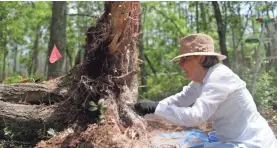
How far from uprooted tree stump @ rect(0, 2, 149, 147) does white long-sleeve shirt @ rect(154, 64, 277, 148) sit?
1.05 meters

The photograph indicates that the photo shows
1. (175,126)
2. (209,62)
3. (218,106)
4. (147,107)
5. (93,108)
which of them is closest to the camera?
(218,106)

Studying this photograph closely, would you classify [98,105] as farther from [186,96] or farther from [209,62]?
[209,62]

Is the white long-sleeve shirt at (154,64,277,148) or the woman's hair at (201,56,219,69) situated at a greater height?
the woman's hair at (201,56,219,69)

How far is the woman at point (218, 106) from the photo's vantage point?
5.87ft

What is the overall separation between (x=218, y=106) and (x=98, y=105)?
147 centimetres

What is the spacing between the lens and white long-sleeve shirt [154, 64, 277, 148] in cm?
178

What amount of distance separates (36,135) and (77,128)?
24.6 inches

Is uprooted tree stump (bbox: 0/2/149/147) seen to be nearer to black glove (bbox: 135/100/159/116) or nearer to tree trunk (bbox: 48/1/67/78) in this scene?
black glove (bbox: 135/100/159/116)

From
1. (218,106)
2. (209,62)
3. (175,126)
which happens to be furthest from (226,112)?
(175,126)

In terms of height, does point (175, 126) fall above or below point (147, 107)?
below

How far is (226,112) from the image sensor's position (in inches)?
75.2

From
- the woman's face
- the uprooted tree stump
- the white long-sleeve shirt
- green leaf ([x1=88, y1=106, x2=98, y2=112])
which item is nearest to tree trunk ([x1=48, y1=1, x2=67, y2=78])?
the uprooted tree stump

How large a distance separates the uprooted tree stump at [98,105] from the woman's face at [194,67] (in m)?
1.03

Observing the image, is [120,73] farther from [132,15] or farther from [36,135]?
[36,135]
